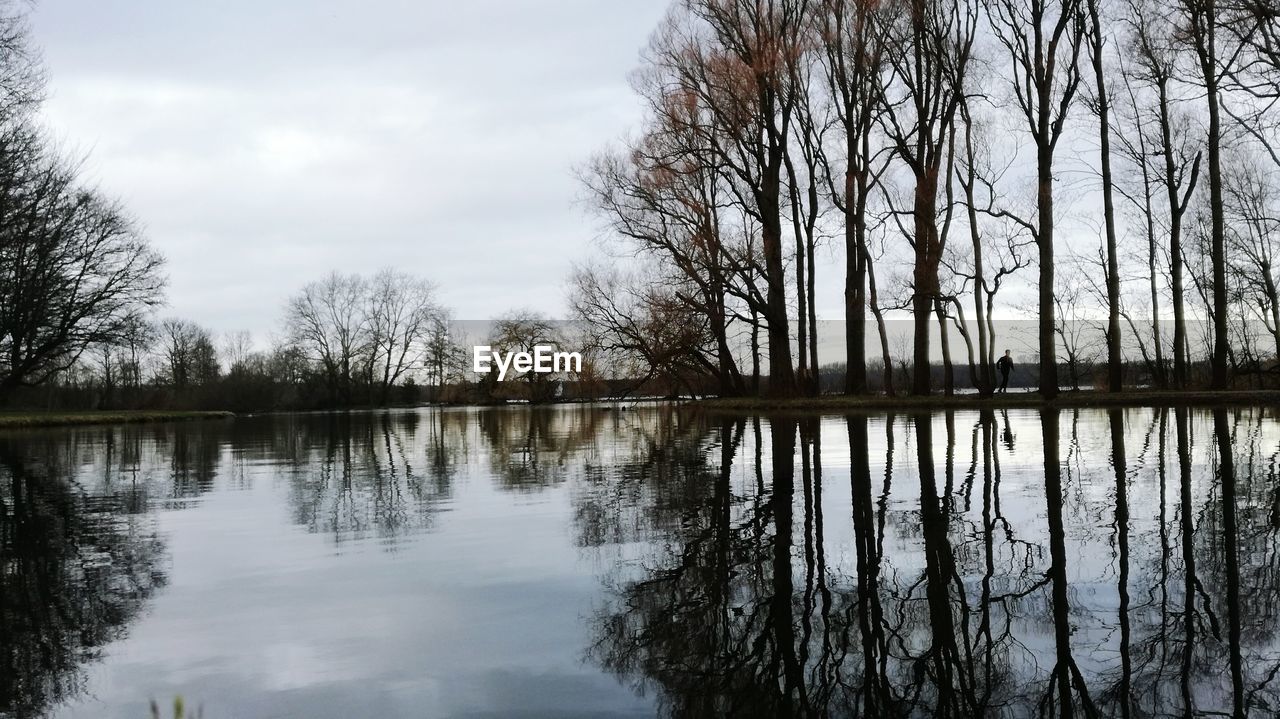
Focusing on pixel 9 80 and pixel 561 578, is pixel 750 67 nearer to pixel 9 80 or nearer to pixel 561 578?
pixel 9 80

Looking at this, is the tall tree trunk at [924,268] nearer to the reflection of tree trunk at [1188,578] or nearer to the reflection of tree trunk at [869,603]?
the reflection of tree trunk at [1188,578]

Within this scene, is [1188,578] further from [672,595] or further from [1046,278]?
[1046,278]

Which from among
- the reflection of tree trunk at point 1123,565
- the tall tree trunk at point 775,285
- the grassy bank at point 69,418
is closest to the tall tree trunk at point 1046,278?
the tall tree trunk at point 775,285

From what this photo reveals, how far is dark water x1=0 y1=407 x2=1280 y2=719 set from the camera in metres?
3.86

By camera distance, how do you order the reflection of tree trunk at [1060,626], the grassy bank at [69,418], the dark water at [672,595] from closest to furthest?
the reflection of tree trunk at [1060,626]
the dark water at [672,595]
the grassy bank at [69,418]

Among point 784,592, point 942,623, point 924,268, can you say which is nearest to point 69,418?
point 924,268

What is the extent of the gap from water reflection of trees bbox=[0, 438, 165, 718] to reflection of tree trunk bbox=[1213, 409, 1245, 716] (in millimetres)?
4484

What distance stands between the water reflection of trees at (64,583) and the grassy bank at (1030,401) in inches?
917

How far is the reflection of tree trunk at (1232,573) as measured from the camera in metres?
3.65

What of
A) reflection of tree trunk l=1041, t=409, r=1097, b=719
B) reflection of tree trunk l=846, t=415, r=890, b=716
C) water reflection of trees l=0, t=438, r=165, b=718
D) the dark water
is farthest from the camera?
water reflection of trees l=0, t=438, r=165, b=718

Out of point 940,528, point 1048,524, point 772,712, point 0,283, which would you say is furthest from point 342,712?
point 0,283

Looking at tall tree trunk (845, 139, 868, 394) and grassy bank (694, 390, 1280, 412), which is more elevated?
tall tree trunk (845, 139, 868, 394)

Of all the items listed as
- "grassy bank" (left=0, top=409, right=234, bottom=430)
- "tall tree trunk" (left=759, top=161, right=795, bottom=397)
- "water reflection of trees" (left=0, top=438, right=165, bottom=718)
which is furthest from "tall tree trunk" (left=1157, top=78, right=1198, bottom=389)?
"grassy bank" (left=0, top=409, right=234, bottom=430)

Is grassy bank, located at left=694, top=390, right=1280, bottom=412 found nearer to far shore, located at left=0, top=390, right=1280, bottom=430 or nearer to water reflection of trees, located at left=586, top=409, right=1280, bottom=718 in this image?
far shore, located at left=0, top=390, right=1280, bottom=430
